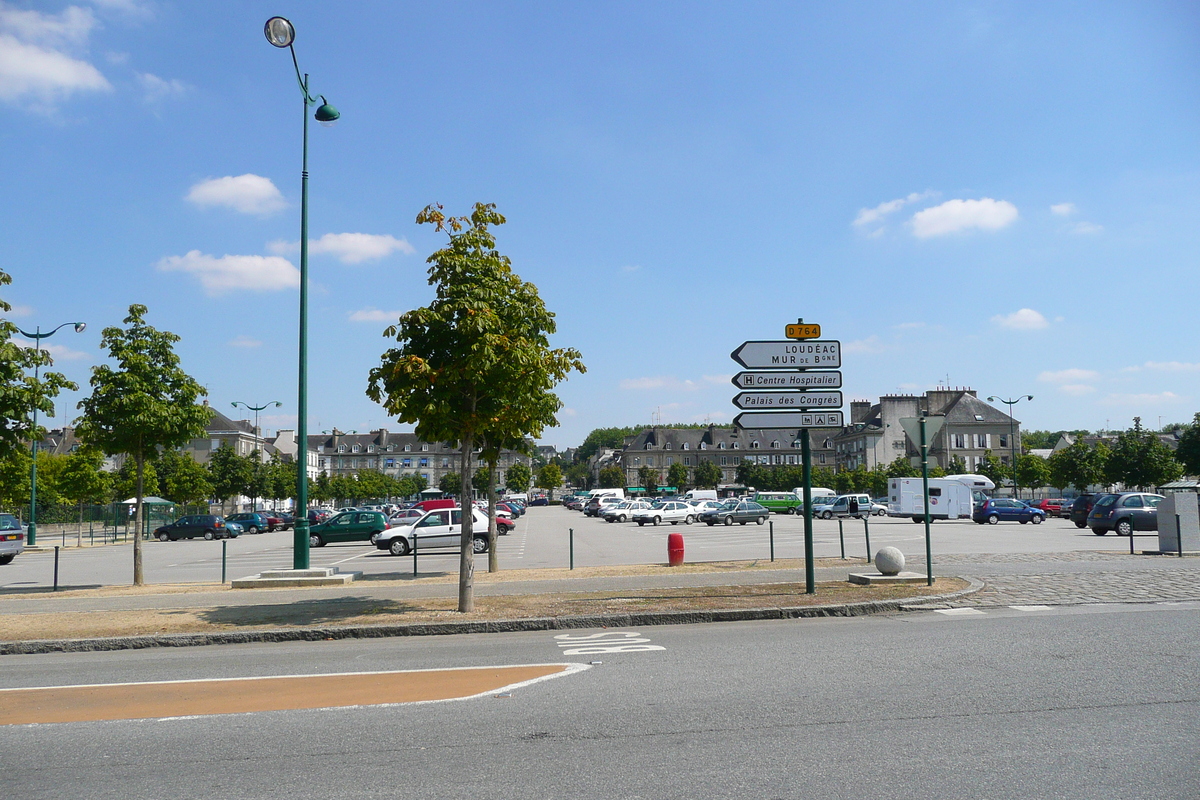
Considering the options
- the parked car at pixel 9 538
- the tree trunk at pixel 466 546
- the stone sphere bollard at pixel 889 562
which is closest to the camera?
the tree trunk at pixel 466 546

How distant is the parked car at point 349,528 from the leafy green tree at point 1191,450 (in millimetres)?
56480

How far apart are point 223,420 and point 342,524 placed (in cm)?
7943

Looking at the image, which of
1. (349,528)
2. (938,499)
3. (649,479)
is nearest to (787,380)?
(349,528)

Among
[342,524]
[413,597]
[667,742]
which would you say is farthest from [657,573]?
[342,524]

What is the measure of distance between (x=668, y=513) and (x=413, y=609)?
4347 cm

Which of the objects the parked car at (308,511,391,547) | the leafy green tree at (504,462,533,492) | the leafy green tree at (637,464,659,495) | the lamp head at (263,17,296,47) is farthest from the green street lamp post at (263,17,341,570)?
the leafy green tree at (637,464,659,495)

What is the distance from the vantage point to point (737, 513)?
5131 centimetres

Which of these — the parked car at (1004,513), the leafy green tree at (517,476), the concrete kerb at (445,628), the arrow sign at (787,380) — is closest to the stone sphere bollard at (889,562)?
the concrete kerb at (445,628)

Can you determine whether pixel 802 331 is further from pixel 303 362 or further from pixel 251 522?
pixel 251 522

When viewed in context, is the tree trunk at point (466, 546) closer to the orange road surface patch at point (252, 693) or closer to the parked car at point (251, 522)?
the orange road surface patch at point (252, 693)

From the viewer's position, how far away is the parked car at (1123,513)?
1186 inches

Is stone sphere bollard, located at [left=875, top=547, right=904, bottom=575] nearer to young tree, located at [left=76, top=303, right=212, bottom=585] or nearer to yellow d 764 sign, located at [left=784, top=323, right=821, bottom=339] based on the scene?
yellow d 764 sign, located at [left=784, top=323, right=821, bottom=339]

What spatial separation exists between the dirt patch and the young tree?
606cm

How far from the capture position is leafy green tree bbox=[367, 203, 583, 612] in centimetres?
1169
